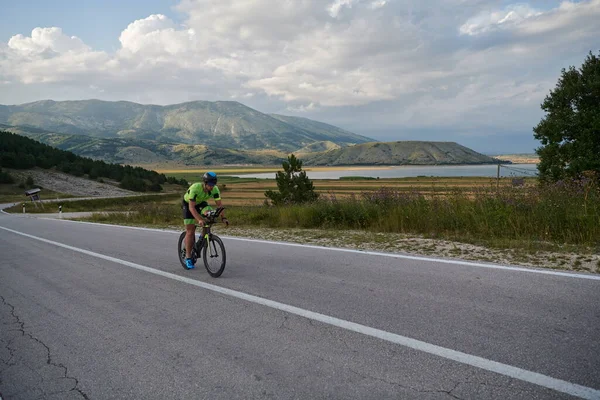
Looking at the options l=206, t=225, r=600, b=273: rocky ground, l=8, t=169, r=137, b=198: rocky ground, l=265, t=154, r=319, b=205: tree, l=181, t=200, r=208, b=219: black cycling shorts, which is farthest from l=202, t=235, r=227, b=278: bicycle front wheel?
l=8, t=169, r=137, b=198: rocky ground

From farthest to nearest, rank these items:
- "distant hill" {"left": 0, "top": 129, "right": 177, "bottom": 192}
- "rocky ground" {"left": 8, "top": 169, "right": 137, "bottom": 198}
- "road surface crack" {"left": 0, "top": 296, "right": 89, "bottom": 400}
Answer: "distant hill" {"left": 0, "top": 129, "right": 177, "bottom": 192} < "rocky ground" {"left": 8, "top": 169, "right": 137, "bottom": 198} < "road surface crack" {"left": 0, "top": 296, "right": 89, "bottom": 400}

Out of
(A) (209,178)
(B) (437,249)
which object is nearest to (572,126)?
(B) (437,249)

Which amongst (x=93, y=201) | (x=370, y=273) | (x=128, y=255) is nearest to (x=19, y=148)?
(x=93, y=201)

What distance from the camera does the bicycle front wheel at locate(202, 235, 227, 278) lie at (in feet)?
21.3

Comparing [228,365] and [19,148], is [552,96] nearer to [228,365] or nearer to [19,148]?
[228,365]

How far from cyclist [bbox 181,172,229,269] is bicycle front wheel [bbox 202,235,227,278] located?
1.25 feet

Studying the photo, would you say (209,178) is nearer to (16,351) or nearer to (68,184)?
(16,351)

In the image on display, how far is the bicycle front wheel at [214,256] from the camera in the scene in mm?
6496

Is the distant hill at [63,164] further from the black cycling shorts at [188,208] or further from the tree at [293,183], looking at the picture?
the black cycling shorts at [188,208]

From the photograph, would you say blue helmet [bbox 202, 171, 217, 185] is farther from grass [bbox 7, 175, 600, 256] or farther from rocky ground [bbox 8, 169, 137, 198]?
rocky ground [bbox 8, 169, 137, 198]

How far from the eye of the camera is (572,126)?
23.4m

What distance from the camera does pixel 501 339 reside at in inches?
139

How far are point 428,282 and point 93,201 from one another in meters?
56.7

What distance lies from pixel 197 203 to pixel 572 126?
24996mm
